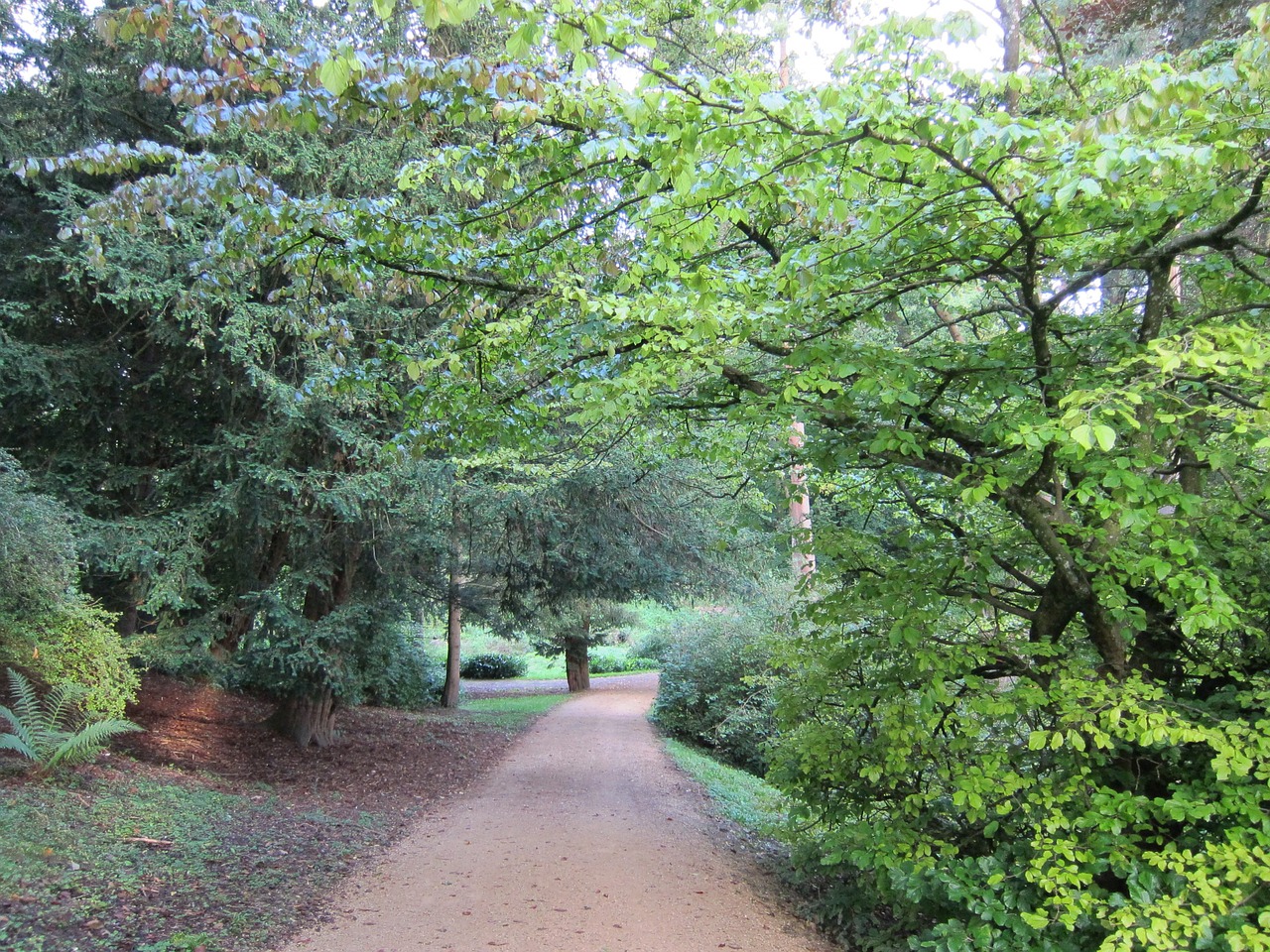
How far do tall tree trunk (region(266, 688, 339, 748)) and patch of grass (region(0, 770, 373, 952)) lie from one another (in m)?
3.54

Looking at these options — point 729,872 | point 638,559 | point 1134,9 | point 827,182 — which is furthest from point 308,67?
point 638,559

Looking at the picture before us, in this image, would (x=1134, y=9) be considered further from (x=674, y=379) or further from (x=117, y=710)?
(x=117, y=710)

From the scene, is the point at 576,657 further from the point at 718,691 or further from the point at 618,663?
the point at 618,663

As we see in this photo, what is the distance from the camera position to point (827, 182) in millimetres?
3615

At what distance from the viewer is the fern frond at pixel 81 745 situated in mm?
6707

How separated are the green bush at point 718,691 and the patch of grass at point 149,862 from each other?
631cm

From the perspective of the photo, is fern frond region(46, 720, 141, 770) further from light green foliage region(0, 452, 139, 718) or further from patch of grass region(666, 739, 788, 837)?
patch of grass region(666, 739, 788, 837)

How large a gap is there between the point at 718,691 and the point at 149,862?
9.32 metres

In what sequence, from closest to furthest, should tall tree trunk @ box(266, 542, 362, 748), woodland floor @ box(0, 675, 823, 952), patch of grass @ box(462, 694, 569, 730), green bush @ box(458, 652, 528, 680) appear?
woodland floor @ box(0, 675, 823, 952)
tall tree trunk @ box(266, 542, 362, 748)
patch of grass @ box(462, 694, 569, 730)
green bush @ box(458, 652, 528, 680)

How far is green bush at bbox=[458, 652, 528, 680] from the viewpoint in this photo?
107 feet

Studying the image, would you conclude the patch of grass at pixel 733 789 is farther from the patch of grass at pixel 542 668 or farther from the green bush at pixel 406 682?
the patch of grass at pixel 542 668

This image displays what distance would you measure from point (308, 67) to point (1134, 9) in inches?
315

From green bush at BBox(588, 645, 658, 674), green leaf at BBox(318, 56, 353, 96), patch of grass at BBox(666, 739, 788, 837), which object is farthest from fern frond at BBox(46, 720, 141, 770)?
green bush at BBox(588, 645, 658, 674)

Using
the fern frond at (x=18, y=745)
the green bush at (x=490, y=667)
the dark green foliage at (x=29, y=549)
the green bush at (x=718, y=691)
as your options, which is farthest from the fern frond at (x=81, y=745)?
the green bush at (x=490, y=667)
